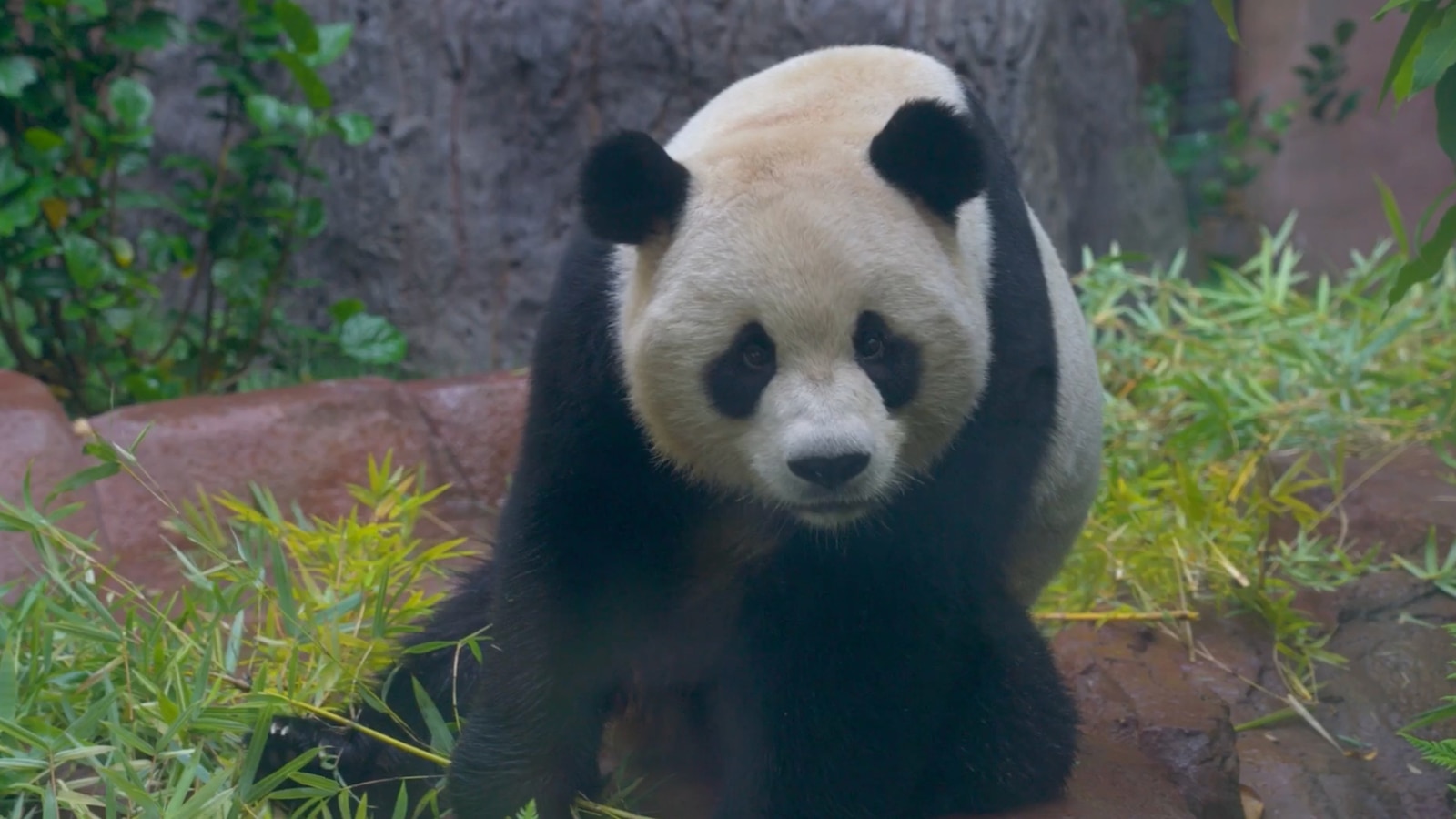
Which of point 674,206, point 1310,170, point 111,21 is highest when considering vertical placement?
point 674,206

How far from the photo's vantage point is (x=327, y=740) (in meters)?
2.96

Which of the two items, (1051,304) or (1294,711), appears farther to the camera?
(1294,711)

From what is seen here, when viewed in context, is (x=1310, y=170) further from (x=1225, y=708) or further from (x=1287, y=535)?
(x=1225, y=708)

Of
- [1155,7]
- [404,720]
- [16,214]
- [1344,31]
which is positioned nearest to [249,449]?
[16,214]

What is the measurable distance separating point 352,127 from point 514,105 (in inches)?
39.8

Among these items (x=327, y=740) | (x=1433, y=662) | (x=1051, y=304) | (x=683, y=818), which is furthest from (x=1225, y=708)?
(x=327, y=740)

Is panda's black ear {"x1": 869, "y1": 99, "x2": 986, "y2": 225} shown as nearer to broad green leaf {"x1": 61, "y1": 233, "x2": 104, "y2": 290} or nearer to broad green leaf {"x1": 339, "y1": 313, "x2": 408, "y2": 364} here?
broad green leaf {"x1": 339, "y1": 313, "x2": 408, "y2": 364}

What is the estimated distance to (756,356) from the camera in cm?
244

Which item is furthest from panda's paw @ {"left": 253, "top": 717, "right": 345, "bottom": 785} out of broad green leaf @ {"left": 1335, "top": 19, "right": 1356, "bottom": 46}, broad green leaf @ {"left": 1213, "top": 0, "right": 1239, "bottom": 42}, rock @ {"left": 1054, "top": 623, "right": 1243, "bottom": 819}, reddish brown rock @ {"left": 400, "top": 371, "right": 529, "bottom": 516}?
broad green leaf @ {"left": 1335, "top": 19, "right": 1356, "bottom": 46}

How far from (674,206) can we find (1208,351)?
368 centimetres

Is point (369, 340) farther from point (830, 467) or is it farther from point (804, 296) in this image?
point (830, 467)

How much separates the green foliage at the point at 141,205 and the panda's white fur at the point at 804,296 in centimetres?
275

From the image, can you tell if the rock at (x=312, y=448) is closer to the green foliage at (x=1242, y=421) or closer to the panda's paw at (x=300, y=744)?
the panda's paw at (x=300, y=744)

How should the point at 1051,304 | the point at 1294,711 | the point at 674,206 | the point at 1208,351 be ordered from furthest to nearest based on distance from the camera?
1. the point at 1208,351
2. the point at 1294,711
3. the point at 1051,304
4. the point at 674,206
